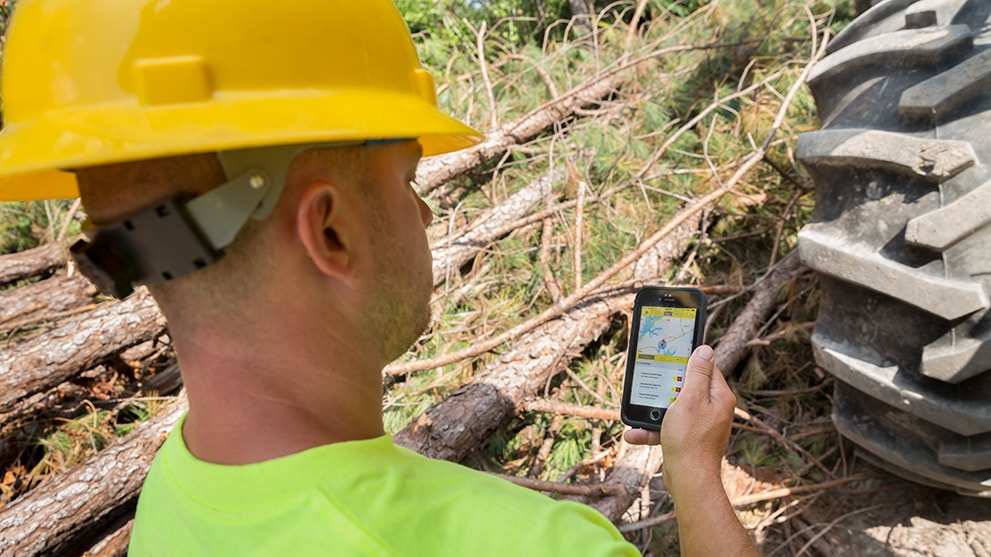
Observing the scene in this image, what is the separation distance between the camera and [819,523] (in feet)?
6.95

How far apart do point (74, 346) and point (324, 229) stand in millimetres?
2540

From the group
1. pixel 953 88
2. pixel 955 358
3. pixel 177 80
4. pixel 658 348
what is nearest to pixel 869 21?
pixel 953 88

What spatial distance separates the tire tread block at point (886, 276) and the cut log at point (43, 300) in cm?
319

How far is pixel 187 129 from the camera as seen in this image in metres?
0.84

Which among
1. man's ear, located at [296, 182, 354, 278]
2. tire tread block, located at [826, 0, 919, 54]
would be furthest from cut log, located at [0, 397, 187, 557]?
tire tread block, located at [826, 0, 919, 54]

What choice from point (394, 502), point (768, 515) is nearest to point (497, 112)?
point (768, 515)

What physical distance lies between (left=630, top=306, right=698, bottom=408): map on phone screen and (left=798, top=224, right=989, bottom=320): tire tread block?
43 cm

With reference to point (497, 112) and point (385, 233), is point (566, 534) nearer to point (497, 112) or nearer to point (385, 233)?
point (385, 233)

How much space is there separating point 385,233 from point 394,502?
1.26 feet

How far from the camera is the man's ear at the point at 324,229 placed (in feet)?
2.91

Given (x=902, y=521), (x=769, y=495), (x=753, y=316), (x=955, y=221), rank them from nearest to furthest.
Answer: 1. (x=955, y=221)
2. (x=902, y=521)
3. (x=769, y=495)
4. (x=753, y=316)

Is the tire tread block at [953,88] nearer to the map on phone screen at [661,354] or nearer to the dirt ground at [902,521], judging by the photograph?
the map on phone screen at [661,354]

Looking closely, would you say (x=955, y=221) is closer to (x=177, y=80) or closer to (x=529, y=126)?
(x=177, y=80)

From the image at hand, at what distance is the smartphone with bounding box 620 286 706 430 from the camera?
1547 mm
